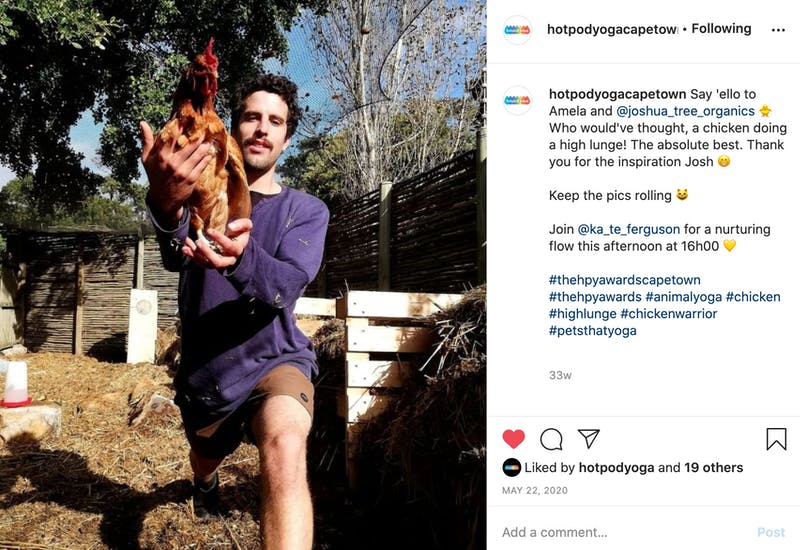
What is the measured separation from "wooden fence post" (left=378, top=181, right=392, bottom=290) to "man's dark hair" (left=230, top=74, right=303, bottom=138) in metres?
4.64

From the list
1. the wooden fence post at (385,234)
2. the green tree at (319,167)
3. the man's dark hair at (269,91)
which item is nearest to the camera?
the man's dark hair at (269,91)

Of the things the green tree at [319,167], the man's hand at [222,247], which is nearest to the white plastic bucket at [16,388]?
the man's hand at [222,247]

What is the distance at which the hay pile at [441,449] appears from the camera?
2562 mm

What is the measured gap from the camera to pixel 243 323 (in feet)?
7.36

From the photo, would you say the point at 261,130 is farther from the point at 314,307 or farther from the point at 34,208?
Result: the point at 34,208

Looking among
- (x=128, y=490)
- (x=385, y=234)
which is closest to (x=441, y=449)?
(x=128, y=490)
